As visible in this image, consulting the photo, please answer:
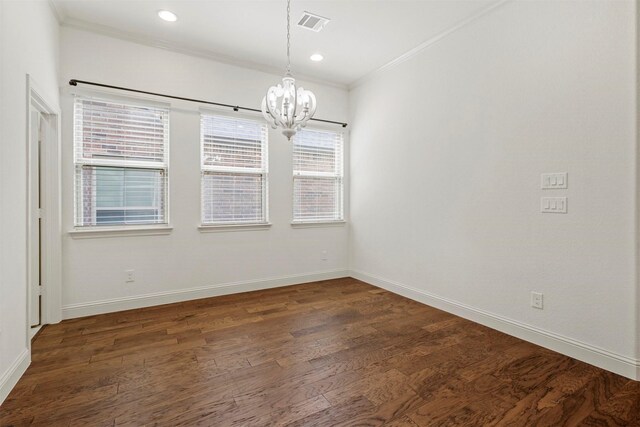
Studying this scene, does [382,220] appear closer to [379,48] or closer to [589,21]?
[379,48]

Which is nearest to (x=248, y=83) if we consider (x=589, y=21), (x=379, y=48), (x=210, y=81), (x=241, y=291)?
(x=210, y=81)

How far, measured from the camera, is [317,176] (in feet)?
15.9

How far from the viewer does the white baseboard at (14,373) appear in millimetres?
1941

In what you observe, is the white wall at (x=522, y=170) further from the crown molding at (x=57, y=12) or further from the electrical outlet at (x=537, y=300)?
the crown molding at (x=57, y=12)

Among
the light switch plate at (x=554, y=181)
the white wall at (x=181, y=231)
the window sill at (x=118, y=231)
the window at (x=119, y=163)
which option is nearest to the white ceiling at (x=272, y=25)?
the white wall at (x=181, y=231)

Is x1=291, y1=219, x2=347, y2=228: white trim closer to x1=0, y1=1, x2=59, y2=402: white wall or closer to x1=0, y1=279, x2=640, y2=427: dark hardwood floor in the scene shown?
x1=0, y1=279, x2=640, y2=427: dark hardwood floor

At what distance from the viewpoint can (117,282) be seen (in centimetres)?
352

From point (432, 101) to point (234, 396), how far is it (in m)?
3.45

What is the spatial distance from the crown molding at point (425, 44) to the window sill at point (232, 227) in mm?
2507

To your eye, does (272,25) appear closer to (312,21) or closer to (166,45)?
(312,21)

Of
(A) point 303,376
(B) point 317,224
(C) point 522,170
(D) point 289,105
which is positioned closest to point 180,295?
(B) point 317,224

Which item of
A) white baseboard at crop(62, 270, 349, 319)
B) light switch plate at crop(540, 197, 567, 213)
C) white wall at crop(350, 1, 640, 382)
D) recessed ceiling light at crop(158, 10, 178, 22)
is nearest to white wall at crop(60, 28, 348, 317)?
white baseboard at crop(62, 270, 349, 319)

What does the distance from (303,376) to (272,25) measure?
10.8 feet

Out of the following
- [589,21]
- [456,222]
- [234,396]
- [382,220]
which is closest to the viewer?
[234,396]
